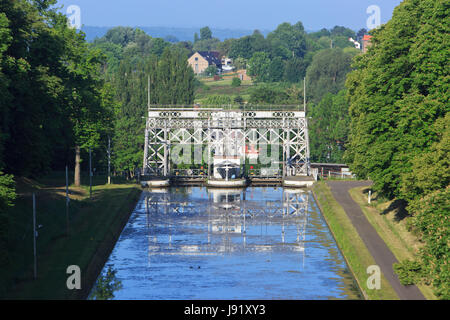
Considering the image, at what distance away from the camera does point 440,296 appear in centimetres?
3972

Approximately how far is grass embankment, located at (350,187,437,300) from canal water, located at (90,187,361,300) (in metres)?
3.74

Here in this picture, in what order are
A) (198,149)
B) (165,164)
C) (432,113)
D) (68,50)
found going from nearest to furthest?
1. (432,113)
2. (68,50)
3. (165,164)
4. (198,149)

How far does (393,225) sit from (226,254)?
13362 mm

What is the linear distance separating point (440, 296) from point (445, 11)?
23.8m

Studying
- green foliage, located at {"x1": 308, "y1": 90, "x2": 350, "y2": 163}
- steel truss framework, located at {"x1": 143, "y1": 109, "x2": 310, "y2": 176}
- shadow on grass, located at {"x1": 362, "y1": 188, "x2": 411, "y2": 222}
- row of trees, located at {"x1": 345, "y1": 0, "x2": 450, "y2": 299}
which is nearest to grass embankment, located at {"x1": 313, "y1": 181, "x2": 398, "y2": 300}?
row of trees, located at {"x1": 345, "y1": 0, "x2": 450, "y2": 299}

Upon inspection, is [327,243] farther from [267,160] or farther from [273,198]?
[267,160]

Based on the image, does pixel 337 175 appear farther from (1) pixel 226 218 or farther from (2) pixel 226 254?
(2) pixel 226 254

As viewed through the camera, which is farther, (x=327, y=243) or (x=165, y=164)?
(x=165, y=164)

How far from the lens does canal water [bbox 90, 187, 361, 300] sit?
46812 millimetres

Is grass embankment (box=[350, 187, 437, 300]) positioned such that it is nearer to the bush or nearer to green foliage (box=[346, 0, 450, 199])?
the bush

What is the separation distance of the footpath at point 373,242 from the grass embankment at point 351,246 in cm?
37

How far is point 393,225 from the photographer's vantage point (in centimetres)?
6062
